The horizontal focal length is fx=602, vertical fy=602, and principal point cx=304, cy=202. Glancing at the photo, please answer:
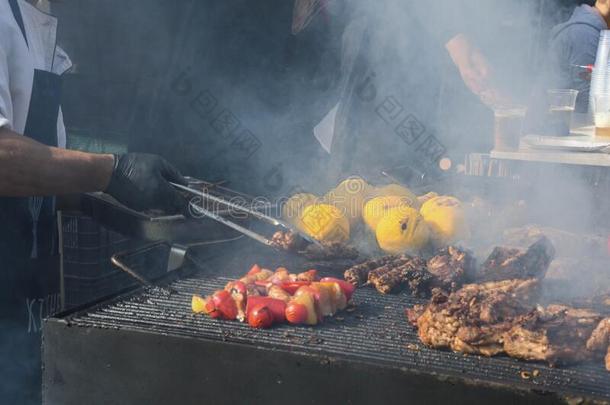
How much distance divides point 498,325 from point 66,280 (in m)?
2.46

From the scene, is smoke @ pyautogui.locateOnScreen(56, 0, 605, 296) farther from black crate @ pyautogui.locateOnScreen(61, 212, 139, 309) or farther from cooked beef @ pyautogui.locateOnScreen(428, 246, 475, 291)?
cooked beef @ pyautogui.locateOnScreen(428, 246, 475, 291)

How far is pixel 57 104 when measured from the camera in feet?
10.5

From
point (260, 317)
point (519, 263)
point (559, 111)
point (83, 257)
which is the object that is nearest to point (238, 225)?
point (260, 317)

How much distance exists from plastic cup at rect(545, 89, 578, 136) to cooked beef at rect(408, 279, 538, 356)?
2.31 metres

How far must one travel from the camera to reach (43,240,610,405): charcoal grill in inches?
72.4

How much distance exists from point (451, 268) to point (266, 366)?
3.53ft

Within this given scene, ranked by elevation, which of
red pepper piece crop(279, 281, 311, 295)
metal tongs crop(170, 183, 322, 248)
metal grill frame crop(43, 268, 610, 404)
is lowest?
metal grill frame crop(43, 268, 610, 404)

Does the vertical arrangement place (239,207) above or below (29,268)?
above

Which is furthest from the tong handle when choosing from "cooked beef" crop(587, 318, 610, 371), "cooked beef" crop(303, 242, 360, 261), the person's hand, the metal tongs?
the person's hand

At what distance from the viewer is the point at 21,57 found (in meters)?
Result: 2.77

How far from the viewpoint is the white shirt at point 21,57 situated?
8.76 feet

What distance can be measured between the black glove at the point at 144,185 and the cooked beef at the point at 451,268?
48.9 inches

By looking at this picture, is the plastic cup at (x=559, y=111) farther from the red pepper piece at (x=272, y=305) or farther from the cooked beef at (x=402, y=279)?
the red pepper piece at (x=272, y=305)

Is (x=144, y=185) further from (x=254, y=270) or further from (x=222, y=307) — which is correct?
Answer: (x=222, y=307)
